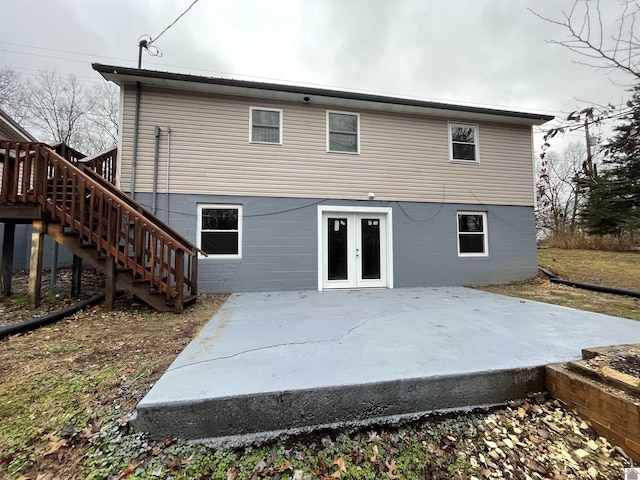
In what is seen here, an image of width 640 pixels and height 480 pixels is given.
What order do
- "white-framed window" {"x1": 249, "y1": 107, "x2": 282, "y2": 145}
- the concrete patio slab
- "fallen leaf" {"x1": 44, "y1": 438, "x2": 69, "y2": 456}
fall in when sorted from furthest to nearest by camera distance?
"white-framed window" {"x1": 249, "y1": 107, "x2": 282, "y2": 145} → the concrete patio slab → "fallen leaf" {"x1": 44, "y1": 438, "x2": 69, "y2": 456}

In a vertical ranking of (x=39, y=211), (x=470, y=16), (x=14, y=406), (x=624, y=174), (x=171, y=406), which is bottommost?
(x=14, y=406)

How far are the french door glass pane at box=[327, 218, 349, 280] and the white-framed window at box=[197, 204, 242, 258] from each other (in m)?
2.33

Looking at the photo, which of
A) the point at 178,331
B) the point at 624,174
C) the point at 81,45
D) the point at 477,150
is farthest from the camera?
the point at 81,45

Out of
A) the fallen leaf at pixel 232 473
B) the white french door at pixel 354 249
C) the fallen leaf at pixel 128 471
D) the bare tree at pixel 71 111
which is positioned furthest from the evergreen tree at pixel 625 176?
the bare tree at pixel 71 111

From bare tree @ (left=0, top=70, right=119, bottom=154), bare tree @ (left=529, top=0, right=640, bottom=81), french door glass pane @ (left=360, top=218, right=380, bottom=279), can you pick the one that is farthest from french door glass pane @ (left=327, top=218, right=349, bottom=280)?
bare tree @ (left=0, top=70, right=119, bottom=154)

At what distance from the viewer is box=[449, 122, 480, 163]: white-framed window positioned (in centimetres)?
823

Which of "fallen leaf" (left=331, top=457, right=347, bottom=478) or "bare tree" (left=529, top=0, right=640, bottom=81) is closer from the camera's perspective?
"fallen leaf" (left=331, top=457, right=347, bottom=478)

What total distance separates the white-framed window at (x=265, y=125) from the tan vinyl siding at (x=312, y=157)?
0.46 ft

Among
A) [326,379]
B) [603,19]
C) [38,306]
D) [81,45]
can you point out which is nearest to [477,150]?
[603,19]

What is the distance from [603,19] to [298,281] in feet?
21.9

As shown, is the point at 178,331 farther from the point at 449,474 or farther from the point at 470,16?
the point at 470,16

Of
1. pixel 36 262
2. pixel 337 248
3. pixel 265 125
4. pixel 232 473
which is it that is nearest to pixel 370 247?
pixel 337 248

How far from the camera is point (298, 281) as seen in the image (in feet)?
23.3

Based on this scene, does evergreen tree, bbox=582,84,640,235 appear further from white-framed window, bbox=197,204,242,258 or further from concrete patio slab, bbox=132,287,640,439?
white-framed window, bbox=197,204,242,258
